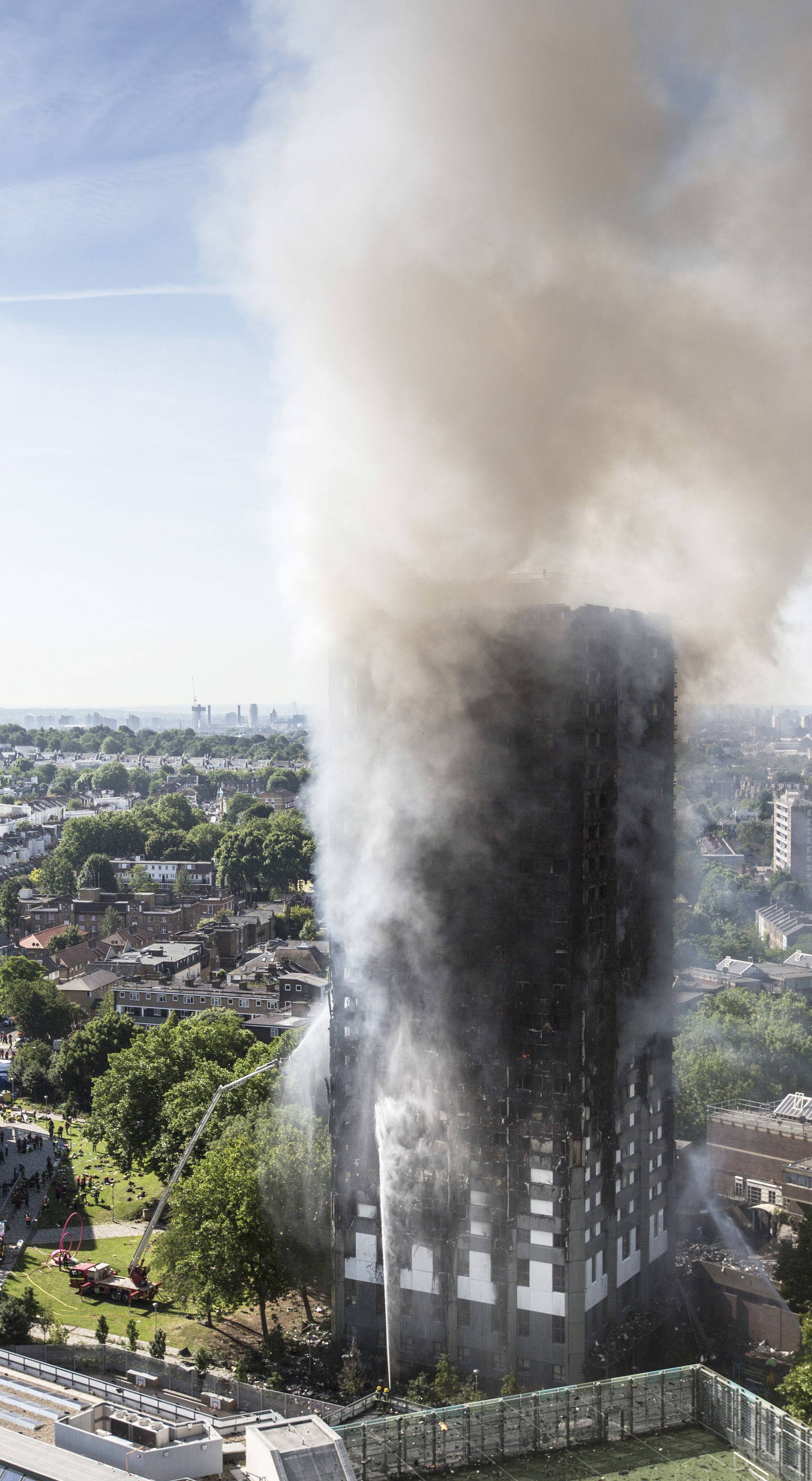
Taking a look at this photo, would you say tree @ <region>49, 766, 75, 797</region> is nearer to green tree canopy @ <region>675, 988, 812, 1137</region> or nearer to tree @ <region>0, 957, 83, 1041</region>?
tree @ <region>0, 957, 83, 1041</region>

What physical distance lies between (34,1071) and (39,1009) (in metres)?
7.49

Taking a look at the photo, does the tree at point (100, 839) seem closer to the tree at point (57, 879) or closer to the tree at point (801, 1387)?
the tree at point (57, 879)

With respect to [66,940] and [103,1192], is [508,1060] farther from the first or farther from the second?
[66,940]

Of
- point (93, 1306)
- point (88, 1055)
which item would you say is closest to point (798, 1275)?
point (93, 1306)

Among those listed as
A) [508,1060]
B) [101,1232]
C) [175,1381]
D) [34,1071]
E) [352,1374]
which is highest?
[508,1060]

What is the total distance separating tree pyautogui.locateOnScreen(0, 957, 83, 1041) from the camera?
5941cm

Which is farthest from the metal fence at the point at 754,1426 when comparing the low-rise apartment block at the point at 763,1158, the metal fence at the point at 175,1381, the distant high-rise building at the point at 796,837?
the distant high-rise building at the point at 796,837

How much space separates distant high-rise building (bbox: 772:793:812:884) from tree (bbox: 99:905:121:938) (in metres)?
49.9

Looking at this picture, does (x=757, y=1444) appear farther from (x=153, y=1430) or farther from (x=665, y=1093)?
(x=665, y=1093)

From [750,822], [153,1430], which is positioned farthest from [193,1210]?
[750,822]

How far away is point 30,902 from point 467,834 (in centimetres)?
6870

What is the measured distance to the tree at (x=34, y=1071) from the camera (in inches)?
2063

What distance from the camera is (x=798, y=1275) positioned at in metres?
30.0

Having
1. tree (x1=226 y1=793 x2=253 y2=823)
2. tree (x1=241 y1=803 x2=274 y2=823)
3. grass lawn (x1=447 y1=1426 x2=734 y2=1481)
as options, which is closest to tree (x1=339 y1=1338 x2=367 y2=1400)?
grass lawn (x1=447 y1=1426 x2=734 y2=1481)
